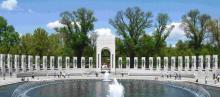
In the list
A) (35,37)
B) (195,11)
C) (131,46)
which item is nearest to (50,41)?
(35,37)

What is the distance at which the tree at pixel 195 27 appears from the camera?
88875 mm

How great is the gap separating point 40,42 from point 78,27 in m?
9.03

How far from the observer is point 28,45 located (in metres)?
87.0

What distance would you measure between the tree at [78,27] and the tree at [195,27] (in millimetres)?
19869

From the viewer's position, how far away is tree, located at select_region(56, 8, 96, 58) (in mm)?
90625

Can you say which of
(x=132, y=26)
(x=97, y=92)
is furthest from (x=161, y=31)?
(x=97, y=92)

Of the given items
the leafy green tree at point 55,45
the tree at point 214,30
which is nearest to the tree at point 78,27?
the leafy green tree at point 55,45

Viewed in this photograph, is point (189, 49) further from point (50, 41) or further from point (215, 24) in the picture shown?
point (50, 41)

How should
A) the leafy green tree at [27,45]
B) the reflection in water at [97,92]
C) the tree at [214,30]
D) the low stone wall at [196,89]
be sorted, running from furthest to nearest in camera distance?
the tree at [214,30], the leafy green tree at [27,45], the reflection in water at [97,92], the low stone wall at [196,89]

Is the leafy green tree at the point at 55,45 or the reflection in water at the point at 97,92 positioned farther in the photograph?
the leafy green tree at the point at 55,45

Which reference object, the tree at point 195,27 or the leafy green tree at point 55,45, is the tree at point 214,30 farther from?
the leafy green tree at point 55,45

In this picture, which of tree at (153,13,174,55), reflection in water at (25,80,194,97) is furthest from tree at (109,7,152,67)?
reflection in water at (25,80,194,97)

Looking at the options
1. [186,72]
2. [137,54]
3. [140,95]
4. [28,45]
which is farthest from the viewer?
[137,54]

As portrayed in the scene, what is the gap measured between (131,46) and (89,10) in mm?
11932
